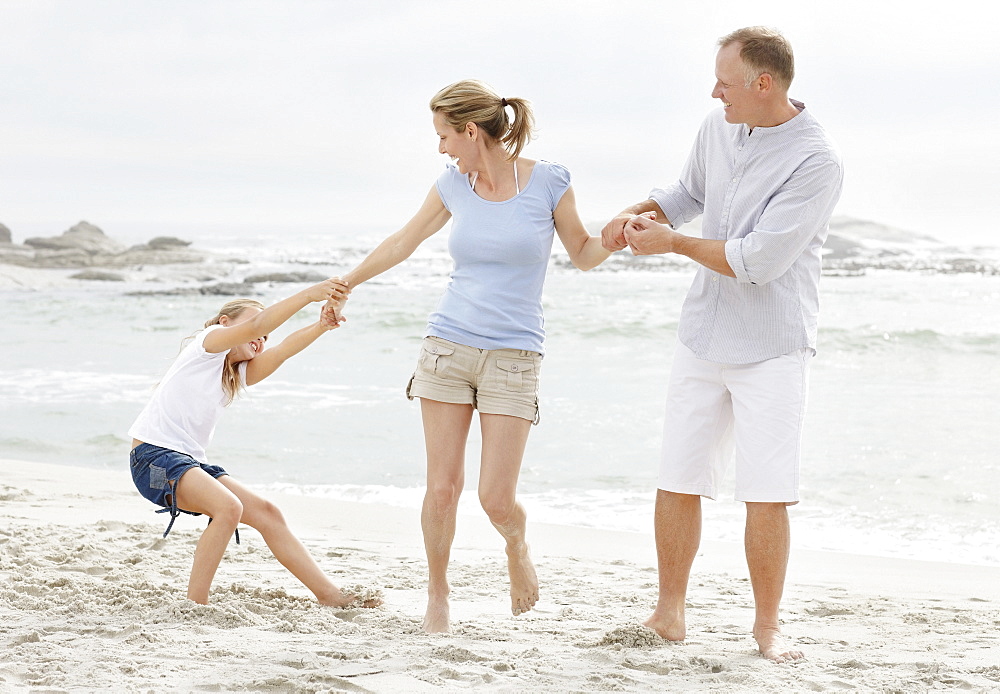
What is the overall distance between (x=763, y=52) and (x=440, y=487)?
6.02ft

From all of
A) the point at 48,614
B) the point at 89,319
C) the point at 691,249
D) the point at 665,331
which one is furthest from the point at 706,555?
the point at 89,319

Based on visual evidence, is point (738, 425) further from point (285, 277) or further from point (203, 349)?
point (285, 277)

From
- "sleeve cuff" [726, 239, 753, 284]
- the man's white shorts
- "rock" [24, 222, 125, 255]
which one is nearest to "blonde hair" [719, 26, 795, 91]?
"sleeve cuff" [726, 239, 753, 284]

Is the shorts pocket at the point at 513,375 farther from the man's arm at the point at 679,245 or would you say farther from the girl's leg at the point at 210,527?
the girl's leg at the point at 210,527

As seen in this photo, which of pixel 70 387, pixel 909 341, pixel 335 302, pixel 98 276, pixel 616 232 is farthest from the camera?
pixel 98 276

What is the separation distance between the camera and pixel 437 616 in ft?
11.4

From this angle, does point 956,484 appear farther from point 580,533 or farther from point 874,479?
point 580,533

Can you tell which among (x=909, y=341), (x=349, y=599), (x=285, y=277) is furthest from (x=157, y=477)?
(x=285, y=277)

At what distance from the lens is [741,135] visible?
331 cm

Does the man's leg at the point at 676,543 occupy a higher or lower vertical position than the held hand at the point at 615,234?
lower

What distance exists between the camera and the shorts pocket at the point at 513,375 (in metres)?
3.44

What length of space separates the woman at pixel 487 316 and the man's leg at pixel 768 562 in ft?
2.79

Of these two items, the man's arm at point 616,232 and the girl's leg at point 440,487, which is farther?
the girl's leg at point 440,487

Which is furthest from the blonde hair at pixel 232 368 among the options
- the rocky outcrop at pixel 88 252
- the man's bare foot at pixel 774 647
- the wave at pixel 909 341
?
the rocky outcrop at pixel 88 252
